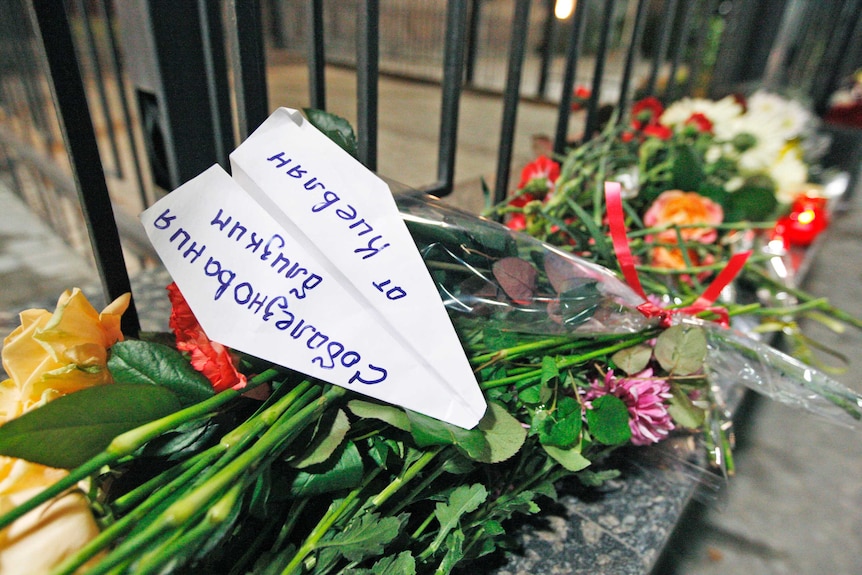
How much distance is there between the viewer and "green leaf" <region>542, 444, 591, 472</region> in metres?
0.58

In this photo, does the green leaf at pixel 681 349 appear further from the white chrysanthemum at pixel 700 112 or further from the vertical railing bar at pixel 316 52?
the white chrysanthemum at pixel 700 112

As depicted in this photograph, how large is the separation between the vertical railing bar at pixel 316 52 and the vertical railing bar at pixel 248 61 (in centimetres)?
7

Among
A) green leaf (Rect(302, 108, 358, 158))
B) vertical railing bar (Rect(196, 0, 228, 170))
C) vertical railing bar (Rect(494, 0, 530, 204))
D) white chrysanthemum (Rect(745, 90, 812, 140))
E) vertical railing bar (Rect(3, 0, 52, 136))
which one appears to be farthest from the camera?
vertical railing bar (Rect(3, 0, 52, 136))

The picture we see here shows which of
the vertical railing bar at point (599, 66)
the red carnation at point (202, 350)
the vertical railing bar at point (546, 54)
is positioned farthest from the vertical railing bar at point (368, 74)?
the vertical railing bar at point (546, 54)

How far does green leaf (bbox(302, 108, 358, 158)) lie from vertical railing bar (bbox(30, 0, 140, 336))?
8.7 inches

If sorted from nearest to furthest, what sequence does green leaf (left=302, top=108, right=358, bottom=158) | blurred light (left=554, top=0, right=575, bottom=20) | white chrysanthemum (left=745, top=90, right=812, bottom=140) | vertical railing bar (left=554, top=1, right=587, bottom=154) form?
green leaf (left=302, top=108, right=358, bottom=158), vertical railing bar (left=554, top=1, right=587, bottom=154), blurred light (left=554, top=0, right=575, bottom=20), white chrysanthemum (left=745, top=90, right=812, bottom=140)

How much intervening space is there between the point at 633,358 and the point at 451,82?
56 cm

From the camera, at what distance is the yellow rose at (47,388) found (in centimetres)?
34

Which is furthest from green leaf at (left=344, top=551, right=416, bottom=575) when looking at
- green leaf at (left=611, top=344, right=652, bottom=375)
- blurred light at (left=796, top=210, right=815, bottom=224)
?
blurred light at (left=796, top=210, right=815, bottom=224)

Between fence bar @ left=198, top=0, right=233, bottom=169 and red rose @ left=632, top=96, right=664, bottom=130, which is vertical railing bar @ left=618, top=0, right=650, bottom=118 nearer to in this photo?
red rose @ left=632, top=96, right=664, bottom=130

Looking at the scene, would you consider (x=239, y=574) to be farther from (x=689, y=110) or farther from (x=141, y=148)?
(x=141, y=148)

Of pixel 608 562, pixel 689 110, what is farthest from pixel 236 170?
pixel 689 110

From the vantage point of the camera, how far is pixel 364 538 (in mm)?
460

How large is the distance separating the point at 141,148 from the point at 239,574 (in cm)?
296
